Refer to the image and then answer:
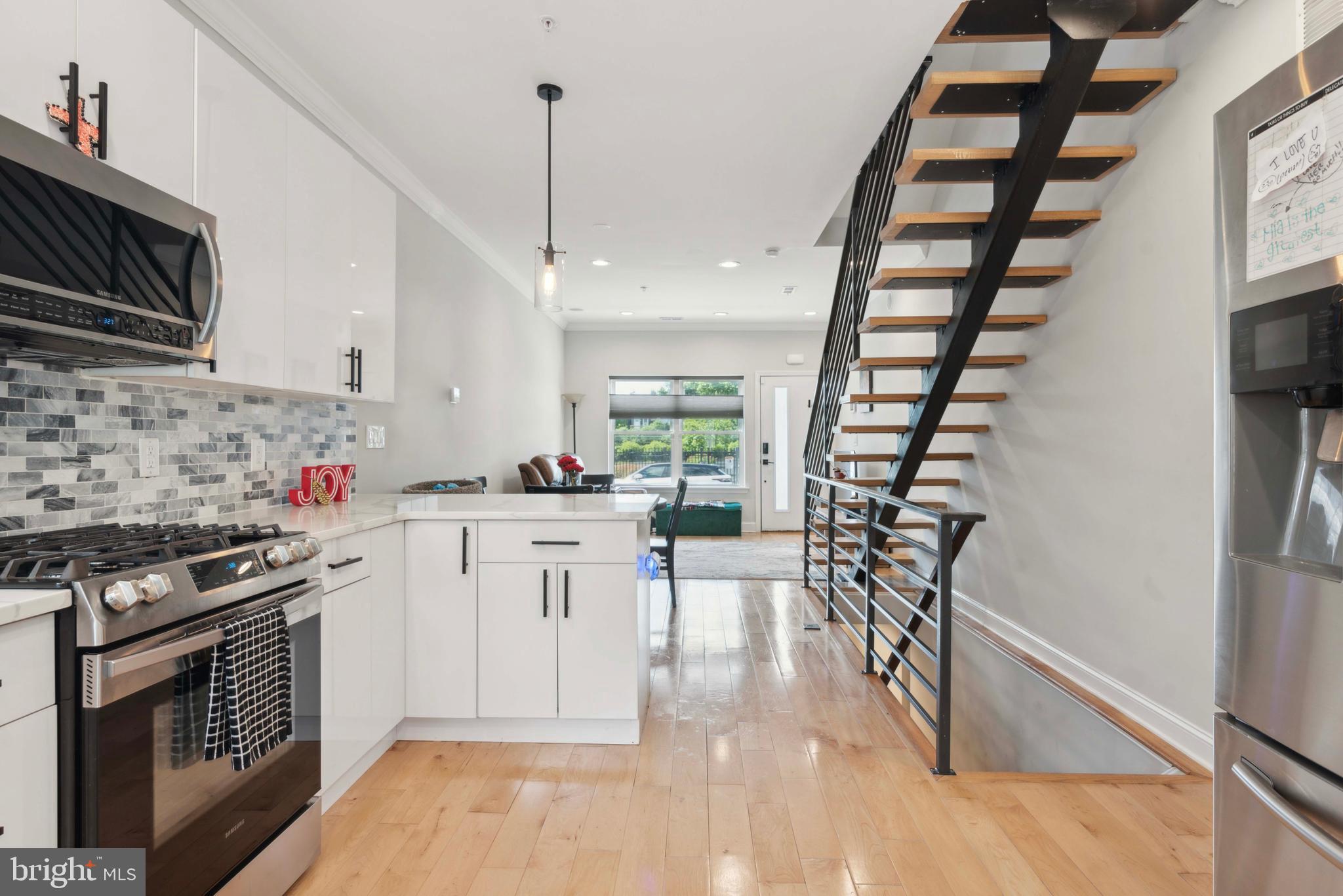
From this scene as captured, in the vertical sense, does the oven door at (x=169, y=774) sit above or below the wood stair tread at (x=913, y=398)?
below

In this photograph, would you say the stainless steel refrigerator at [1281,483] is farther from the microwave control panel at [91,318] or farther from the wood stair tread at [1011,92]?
the microwave control panel at [91,318]

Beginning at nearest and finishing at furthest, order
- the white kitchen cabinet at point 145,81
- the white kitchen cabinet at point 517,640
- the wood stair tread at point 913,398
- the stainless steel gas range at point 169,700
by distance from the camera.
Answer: the stainless steel gas range at point 169,700, the white kitchen cabinet at point 145,81, the white kitchen cabinet at point 517,640, the wood stair tread at point 913,398

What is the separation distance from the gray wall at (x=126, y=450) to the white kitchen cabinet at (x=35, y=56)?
63 centimetres

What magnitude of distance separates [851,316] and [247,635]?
10.4ft

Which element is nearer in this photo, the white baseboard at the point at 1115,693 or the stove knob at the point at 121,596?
the stove knob at the point at 121,596

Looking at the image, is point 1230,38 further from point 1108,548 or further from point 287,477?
point 287,477

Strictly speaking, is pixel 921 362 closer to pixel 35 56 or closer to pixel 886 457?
pixel 886 457

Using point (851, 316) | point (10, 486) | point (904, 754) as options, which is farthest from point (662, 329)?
point (10, 486)

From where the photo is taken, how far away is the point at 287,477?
A: 110 inches

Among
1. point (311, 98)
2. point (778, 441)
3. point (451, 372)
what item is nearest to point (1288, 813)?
point (311, 98)

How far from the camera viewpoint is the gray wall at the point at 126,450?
5.55 ft

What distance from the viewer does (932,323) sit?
3.16 m

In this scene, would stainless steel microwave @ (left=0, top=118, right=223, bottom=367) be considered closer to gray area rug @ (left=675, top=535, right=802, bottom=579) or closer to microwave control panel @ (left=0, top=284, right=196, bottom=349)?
microwave control panel @ (left=0, top=284, right=196, bottom=349)

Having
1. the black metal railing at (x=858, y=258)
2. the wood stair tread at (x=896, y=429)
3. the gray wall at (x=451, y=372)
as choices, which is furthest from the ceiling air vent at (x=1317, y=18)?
the gray wall at (x=451, y=372)
